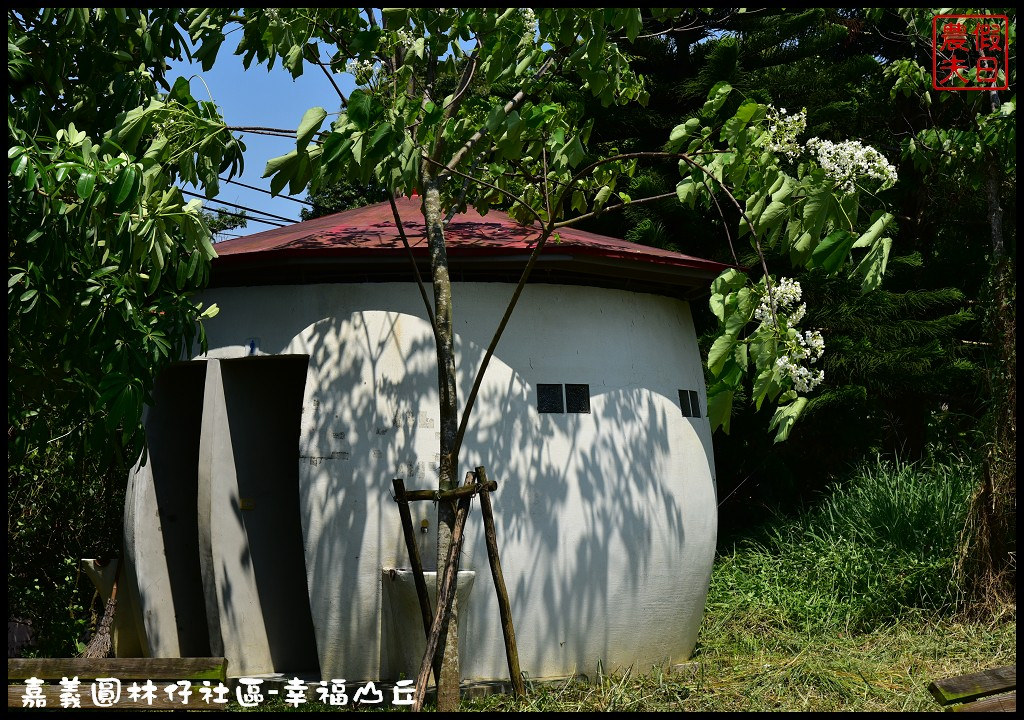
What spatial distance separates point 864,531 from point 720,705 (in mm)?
3250

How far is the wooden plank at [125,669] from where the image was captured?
5.71m

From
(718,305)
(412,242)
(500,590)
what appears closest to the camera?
(718,305)

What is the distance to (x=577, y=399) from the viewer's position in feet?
23.0

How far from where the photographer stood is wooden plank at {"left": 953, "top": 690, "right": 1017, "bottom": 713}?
4586 mm

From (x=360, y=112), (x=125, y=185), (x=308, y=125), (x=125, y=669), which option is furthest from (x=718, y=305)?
(x=125, y=669)

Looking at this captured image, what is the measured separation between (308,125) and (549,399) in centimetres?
296

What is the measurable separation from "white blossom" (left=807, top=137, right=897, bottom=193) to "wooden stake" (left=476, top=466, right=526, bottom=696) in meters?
2.50

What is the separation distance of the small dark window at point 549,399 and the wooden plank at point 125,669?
8.20ft

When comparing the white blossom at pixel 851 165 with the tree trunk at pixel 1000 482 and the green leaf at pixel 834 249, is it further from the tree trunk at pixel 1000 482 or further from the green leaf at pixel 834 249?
the tree trunk at pixel 1000 482

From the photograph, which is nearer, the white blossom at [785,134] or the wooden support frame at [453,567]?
the white blossom at [785,134]

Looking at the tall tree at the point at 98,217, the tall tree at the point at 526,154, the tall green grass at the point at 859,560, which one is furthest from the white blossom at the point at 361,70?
the tall green grass at the point at 859,560

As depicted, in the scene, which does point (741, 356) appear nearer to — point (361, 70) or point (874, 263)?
point (874, 263)

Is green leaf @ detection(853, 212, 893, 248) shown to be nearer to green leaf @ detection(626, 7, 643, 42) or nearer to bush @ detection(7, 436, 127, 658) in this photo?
green leaf @ detection(626, 7, 643, 42)

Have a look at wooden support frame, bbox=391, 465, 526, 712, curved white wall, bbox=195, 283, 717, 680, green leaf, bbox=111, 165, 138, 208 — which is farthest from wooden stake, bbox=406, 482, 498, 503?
green leaf, bbox=111, 165, 138, 208
